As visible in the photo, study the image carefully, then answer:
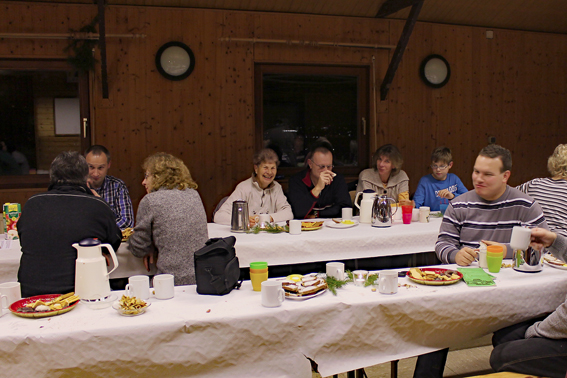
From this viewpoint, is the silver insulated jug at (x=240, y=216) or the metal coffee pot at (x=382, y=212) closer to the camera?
the silver insulated jug at (x=240, y=216)

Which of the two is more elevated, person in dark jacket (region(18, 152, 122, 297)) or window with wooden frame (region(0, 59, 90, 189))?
window with wooden frame (region(0, 59, 90, 189))

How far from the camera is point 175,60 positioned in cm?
461

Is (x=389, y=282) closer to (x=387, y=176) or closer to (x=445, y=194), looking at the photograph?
(x=445, y=194)

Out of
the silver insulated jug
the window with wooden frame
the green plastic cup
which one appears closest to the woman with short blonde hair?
the silver insulated jug

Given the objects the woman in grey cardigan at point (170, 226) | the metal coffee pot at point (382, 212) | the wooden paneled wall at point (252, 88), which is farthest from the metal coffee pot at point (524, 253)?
the wooden paneled wall at point (252, 88)

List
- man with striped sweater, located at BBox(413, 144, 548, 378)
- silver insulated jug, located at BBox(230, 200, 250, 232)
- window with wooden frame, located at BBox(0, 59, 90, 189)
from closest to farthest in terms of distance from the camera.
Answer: man with striped sweater, located at BBox(413, 144, 548, 378) → silver insulated jug, located at BBox(230, 200, 250, 232) → window with wooden frame, located at BBox(0, 59, 90, 189)

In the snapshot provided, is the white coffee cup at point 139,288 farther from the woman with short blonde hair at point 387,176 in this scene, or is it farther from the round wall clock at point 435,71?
the round wall clock at point 435,71

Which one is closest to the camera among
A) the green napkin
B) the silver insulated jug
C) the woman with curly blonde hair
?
the green napkin

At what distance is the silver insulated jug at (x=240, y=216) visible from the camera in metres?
3.07

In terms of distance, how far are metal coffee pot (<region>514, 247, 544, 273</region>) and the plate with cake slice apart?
35.2 inches

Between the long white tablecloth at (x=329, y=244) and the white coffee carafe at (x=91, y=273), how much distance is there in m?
1.09

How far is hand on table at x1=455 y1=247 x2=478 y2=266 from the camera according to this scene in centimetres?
213

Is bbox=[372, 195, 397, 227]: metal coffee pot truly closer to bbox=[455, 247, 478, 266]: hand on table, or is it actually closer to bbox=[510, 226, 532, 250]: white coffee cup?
bbox=[455, 247, 478, 266]: hand on table

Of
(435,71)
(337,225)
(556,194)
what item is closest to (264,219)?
(337,225)
